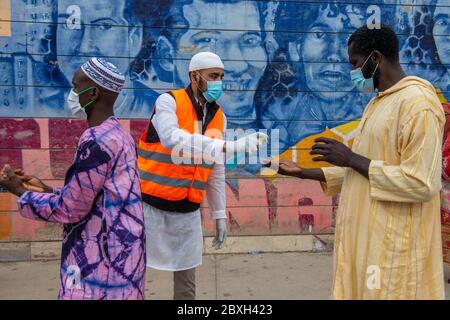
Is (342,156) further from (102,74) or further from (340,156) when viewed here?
(102,74)

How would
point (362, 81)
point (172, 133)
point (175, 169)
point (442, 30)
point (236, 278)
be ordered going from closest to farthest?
1. point (362, 81)
2. point (172, 133)
3. point (175, 169)
4. point (236, 278)
5. point (442, 30)

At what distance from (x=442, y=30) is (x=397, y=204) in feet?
12.4

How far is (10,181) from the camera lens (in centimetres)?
188

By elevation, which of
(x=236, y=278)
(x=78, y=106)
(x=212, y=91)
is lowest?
(x=236, y=278)

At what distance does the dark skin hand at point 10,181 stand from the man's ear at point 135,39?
9.81ft

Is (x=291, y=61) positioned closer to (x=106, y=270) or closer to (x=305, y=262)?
(x=305, y=262)

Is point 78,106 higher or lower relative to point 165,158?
higher

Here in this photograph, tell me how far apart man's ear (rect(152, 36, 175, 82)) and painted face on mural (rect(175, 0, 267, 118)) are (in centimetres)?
7

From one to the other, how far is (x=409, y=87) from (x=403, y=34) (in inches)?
134

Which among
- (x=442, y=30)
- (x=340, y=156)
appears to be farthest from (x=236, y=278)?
(x=442, y=30)

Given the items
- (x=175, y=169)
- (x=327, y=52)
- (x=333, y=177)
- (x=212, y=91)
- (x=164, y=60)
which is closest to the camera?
(x=333, y=177)

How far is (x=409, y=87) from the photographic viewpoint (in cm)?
194
